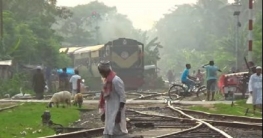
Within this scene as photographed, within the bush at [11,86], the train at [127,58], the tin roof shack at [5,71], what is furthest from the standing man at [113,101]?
the train at [127,58]

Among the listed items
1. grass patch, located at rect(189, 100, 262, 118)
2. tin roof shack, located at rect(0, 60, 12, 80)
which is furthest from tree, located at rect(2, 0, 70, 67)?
grass patch, located at rect(189, 100, 262, 118)

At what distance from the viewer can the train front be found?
3534 centimetres

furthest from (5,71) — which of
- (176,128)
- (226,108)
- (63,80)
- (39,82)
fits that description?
(176,128)

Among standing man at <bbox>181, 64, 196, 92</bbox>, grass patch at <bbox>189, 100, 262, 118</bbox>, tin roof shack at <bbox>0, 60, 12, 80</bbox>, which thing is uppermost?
tin roof shack at <bbox>0, 60, 12, 80</bbox>

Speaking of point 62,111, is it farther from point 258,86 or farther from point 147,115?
point 258,86

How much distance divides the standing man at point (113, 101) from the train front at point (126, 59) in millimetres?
27724

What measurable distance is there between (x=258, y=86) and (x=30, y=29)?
27.5 m

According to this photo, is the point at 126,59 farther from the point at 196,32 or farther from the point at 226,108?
the point at 196,32

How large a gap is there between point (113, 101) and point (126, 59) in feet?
91.8

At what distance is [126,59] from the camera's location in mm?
35344

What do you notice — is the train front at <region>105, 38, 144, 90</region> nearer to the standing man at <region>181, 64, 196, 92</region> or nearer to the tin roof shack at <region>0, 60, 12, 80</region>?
the tin roof shack at <region>0, 60, 12, 80</region>

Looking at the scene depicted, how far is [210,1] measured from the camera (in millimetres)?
79875

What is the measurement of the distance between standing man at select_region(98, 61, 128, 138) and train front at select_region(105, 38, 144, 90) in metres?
27.7

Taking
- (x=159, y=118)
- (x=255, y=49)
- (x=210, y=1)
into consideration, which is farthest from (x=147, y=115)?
(x=210, y=1)
